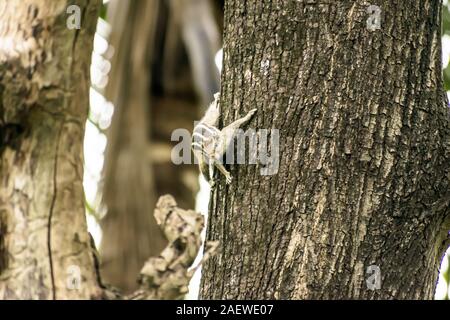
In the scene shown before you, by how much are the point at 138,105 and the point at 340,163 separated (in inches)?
124

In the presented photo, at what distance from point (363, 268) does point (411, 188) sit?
254mm

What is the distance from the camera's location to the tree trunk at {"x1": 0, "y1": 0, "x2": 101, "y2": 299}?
185 cm

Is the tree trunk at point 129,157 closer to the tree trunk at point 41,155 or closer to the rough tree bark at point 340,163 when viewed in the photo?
the rough tree bark at point 340,163

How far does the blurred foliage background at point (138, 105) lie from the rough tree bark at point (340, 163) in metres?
2.08

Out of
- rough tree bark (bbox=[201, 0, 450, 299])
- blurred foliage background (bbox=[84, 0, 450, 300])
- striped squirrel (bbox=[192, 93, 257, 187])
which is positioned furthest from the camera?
blurred foliage background (bbox=[84, 0, 450, 300])

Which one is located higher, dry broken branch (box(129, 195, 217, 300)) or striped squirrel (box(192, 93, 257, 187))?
striped squirrel (box(192, 93, 257, 187))

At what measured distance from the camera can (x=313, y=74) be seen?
223 cm

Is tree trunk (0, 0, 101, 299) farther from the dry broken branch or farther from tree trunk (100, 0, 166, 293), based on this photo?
tree trunk (100, 0, 166, 293)

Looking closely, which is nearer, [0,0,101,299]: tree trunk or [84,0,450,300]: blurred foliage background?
[0,0,101,299]: tree trunk

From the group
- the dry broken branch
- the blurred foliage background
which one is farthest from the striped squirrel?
the blurred foliage background

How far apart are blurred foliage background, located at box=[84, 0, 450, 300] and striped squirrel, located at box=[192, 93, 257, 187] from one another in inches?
73.8

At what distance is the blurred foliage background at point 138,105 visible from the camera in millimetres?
4832

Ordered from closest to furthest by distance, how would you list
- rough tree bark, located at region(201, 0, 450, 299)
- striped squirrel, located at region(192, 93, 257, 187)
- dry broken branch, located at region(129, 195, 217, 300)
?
dry broken branch, located at region(129, 195, 217, 300) < rough tree bark, located at region(201, 0, 450, 299) < striped squirrel, located at region(192, 93, 257, 187)
